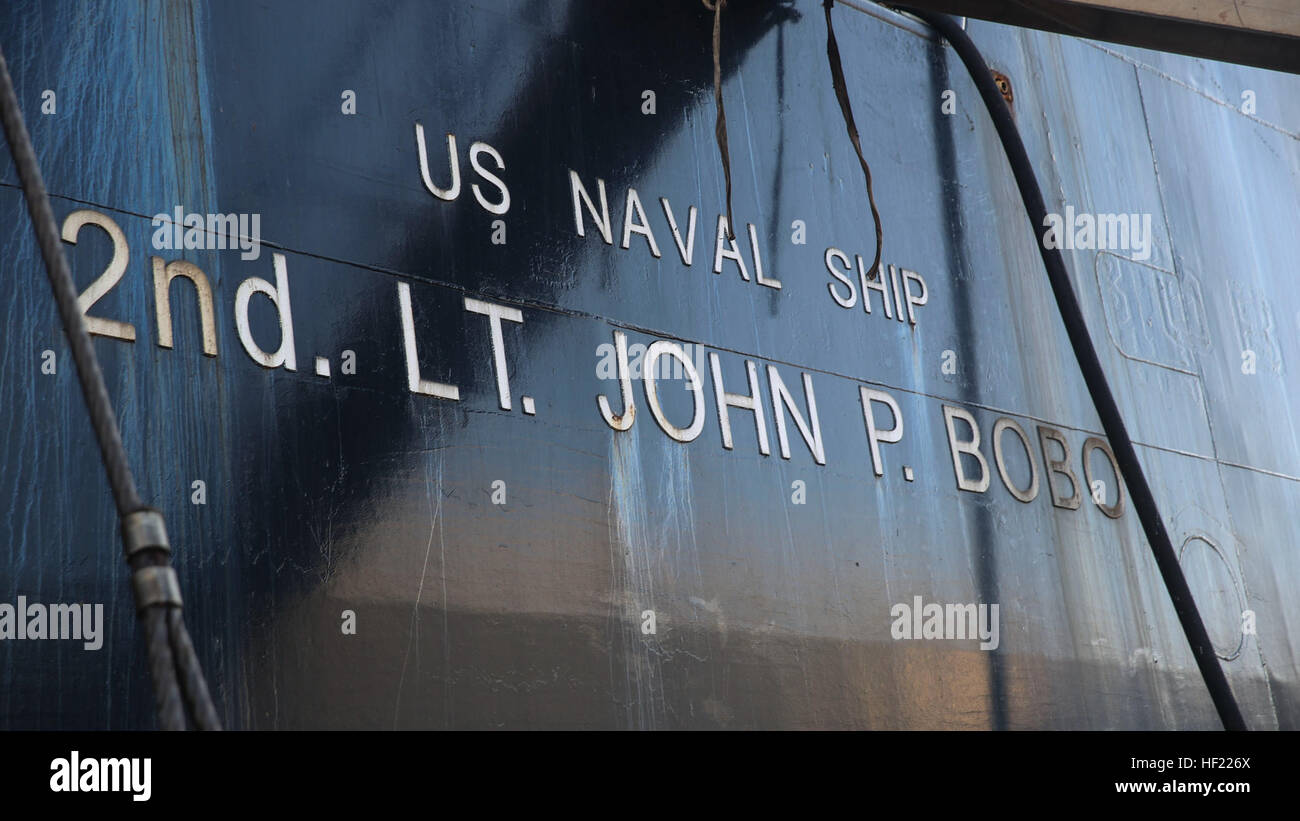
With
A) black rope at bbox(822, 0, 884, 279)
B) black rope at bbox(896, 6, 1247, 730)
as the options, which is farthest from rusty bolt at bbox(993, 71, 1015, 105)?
black rope at bbox(822, 0, 884, 279)

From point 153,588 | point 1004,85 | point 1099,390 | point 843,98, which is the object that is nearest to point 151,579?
point 153,588

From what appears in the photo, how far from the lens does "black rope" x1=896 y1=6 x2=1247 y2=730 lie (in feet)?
13.9

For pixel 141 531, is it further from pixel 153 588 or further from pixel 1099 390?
pixel 1099 390

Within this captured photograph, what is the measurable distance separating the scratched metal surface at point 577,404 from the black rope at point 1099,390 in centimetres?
17

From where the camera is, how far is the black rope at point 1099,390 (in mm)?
4250

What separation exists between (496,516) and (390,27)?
126 centimetres

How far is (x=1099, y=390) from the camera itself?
4.48 metres

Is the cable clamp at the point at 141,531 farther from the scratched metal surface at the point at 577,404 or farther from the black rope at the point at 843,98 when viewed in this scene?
Answer: the black rope at the point at 843,98

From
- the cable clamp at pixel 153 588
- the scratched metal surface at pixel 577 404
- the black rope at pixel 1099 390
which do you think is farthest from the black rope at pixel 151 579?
the black rope at pixel 1099 390

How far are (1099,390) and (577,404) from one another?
1921 millimetres

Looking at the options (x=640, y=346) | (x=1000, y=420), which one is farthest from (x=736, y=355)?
(x=1000, y=420)

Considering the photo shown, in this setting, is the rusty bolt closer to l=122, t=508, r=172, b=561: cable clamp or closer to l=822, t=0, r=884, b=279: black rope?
l=822, t=0, r=884, b=279: black rope

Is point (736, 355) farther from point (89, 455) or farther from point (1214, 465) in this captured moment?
point (1214, 465)

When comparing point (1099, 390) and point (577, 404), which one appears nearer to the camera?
point (577, 404)
